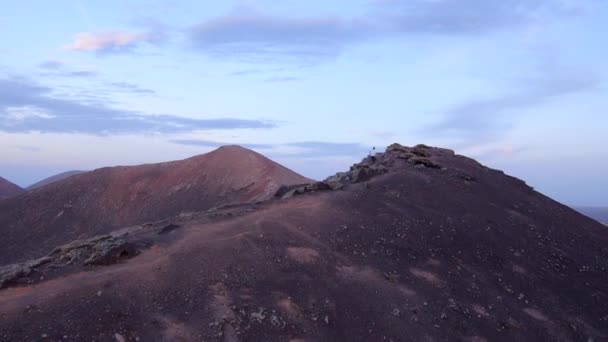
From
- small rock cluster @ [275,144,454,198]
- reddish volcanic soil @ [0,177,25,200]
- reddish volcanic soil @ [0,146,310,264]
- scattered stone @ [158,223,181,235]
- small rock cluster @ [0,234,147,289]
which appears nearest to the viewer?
small rock cluster @ [0,234,147,289]

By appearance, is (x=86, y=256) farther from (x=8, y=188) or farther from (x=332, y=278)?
(x=8, y=188)

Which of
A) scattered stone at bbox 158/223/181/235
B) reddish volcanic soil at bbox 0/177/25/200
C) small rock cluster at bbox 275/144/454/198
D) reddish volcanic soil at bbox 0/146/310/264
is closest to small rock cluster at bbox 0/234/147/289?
scattered stone at bbox 158/223/181/235

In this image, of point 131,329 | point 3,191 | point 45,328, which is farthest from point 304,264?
point 3,191

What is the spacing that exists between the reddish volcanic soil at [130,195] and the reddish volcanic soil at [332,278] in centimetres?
1051

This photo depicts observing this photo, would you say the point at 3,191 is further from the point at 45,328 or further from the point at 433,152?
the point at 45,328

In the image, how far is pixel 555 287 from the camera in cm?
953

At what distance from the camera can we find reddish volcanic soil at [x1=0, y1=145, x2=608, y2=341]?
260 inches

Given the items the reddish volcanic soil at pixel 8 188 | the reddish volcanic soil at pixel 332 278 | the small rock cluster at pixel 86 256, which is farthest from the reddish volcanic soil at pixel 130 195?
the reddish volcanic soil at pixel 8 188

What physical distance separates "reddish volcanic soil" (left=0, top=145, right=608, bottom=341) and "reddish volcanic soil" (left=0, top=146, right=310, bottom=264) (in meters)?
10.5

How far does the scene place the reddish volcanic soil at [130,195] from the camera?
2164cm

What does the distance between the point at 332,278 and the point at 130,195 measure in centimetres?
1761

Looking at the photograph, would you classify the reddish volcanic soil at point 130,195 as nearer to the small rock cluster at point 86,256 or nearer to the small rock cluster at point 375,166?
the small rock cluster at point 375,166

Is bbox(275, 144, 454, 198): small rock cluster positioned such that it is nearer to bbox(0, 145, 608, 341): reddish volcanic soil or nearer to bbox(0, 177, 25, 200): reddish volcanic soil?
bbox(0, 145, 608, 341): reddish volcanic soil

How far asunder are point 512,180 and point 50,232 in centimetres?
1598
